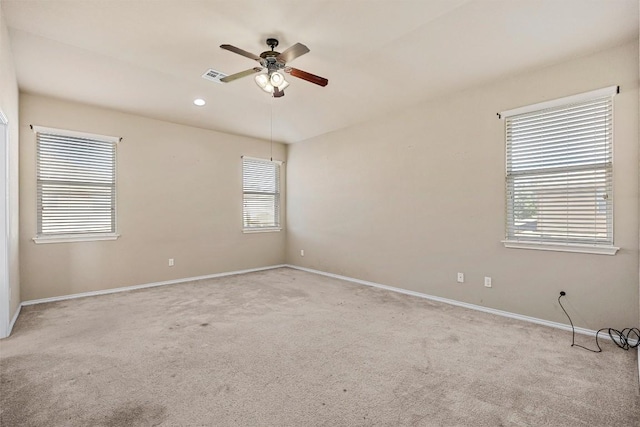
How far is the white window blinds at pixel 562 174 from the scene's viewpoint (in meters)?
3.05

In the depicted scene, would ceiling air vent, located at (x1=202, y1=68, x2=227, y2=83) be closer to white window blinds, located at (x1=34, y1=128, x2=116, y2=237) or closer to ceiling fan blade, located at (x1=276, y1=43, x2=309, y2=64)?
ceiling fan blade, located at (x1=276, y1=43, x2=309, y2=64)

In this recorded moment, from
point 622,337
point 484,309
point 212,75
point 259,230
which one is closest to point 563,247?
point 622,337

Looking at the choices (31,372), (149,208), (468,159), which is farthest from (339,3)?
(149,208)

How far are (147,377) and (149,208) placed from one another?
339 cm

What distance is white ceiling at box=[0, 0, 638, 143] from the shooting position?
2.57 meters

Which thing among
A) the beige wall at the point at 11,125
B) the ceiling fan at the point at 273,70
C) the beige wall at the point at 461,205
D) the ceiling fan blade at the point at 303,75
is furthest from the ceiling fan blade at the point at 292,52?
the beige wall at the point at 461,205

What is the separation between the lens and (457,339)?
2.96 metres

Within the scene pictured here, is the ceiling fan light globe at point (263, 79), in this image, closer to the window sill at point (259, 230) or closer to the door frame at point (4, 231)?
the door frame at point (4, 231)

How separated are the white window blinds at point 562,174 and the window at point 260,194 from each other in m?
4.47

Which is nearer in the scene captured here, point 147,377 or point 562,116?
point 147,377

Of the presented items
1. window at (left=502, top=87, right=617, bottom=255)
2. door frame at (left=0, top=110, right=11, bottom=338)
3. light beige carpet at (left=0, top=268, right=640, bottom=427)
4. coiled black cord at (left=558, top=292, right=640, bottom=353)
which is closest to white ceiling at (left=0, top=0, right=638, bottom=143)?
window at (left=502, top=87, right=617, bottom=255)

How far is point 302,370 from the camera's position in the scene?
2389mm

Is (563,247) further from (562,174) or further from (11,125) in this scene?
(11,125)

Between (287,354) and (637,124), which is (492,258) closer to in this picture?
(637,124)
